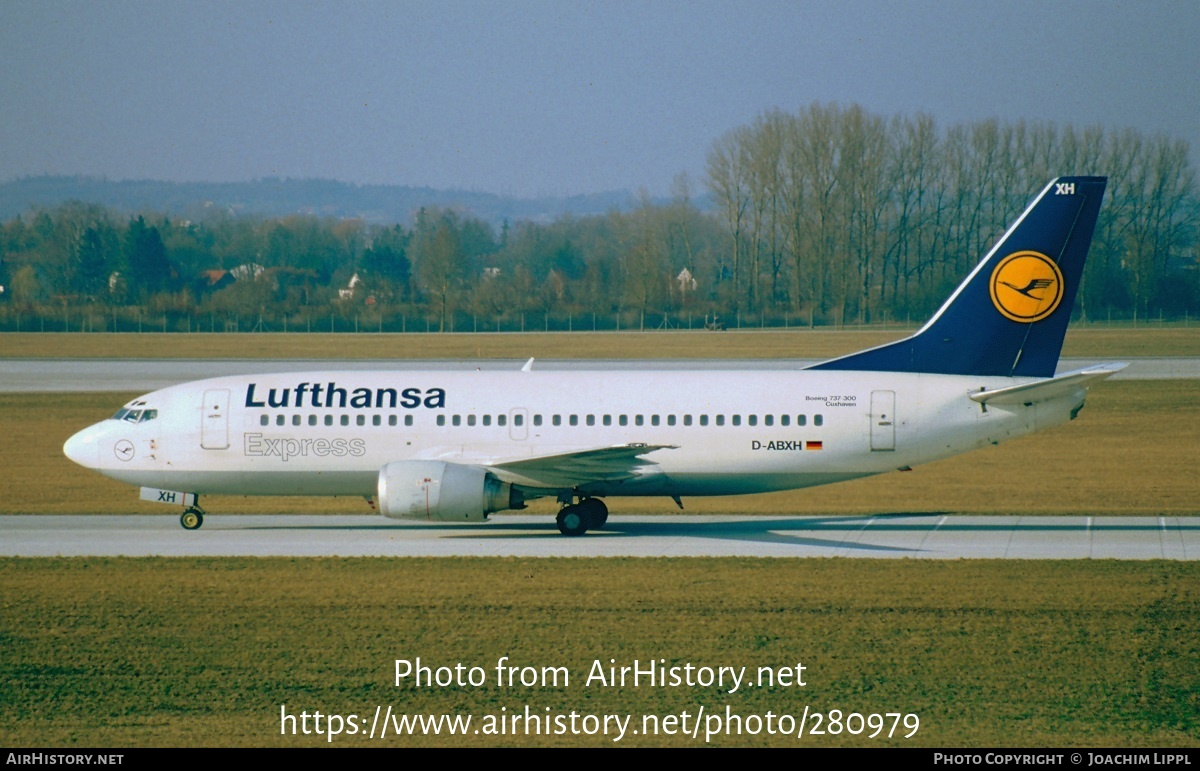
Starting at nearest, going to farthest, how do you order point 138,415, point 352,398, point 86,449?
point 352,398, point 86,449, point 138,415

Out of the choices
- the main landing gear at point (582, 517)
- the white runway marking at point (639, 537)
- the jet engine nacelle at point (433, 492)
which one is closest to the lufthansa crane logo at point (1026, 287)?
the white runway marking at point (639, 537)

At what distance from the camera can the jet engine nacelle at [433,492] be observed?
27.5 meters

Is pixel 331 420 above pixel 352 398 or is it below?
below

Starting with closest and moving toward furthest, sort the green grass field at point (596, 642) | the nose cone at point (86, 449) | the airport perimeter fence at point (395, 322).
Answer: the green grass field at point (596, 642), the nose cone at point (86, 449), the airport perimeter fence at point (395, 322)

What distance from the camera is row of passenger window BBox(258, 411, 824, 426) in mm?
29359

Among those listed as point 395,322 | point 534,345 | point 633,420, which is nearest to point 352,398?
point 633,420

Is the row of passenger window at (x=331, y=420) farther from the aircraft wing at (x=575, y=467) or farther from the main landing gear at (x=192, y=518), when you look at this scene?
the main landing gear at (x=192, y=518)

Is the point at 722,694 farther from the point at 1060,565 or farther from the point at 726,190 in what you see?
the point at 726,190

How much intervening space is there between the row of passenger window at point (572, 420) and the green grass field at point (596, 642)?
474 cm

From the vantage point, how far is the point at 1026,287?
2942cm

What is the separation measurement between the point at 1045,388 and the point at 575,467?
33.2 feet

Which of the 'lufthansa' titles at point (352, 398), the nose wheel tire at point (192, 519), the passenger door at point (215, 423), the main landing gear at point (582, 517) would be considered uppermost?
the 'lufthansa' titles at point (352, 398)

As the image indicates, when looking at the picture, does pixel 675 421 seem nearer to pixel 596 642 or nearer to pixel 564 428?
pixel 564 428

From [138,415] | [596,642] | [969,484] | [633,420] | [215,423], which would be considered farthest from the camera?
[969,484]
